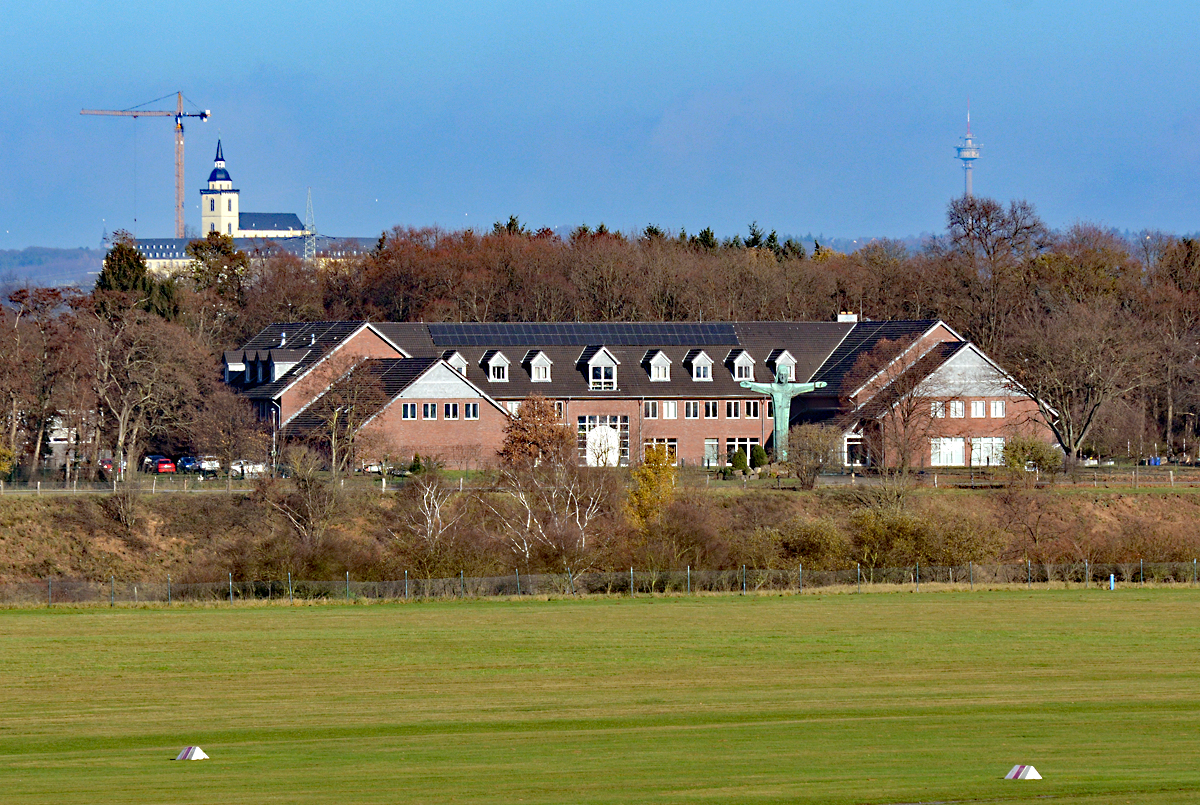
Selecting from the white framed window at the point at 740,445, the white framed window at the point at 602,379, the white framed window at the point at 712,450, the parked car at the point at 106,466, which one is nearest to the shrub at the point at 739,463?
the white framed window at the point at 712,450

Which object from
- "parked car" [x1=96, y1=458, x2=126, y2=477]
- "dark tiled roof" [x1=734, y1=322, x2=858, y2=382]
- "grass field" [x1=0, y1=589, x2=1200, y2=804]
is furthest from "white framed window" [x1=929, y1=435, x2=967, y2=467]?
"parked car" [x1=96, y1=458, x2=126, y2=477]

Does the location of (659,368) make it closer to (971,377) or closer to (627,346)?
(627,346)

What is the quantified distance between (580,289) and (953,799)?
84.8 metres

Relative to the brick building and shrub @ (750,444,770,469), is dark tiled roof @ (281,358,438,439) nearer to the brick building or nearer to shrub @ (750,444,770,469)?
the brick building

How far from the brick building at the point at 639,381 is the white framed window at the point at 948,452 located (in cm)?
7

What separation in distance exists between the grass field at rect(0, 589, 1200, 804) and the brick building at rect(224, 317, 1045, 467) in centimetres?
2691

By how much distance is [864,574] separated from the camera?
4991 centimetres

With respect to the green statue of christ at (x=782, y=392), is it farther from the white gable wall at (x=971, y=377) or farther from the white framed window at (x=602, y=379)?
the white framed window at (x=602, y=379)

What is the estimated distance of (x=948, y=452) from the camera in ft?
245

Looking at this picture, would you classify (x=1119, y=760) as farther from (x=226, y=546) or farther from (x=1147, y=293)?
(x=1147, y=293)

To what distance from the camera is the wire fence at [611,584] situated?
153ft

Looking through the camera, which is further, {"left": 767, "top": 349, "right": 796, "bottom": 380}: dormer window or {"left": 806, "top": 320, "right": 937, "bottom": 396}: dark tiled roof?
{"left": 767, "top": 349, "right": 796, "bottom": 380}: dormer window

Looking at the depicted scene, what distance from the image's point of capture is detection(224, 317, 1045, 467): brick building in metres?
71.9

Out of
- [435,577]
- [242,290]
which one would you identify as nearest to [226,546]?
[435,577]
